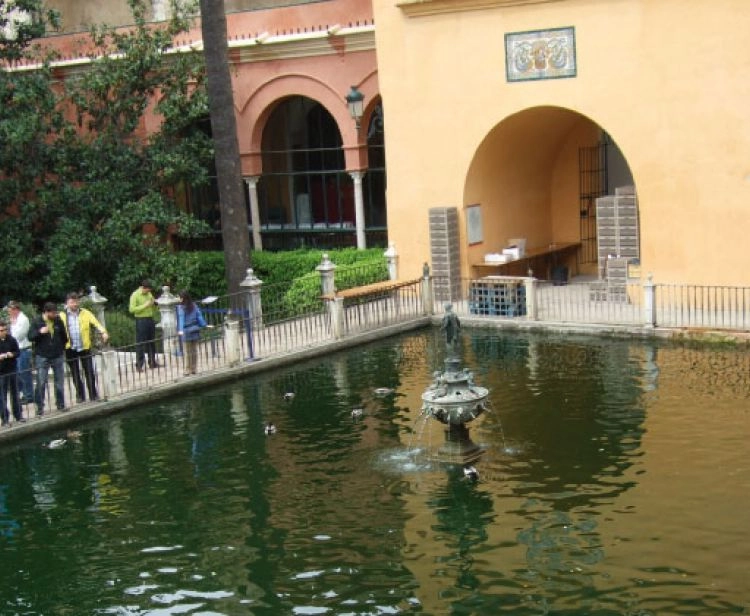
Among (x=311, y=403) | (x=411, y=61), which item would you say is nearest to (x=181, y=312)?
(x=311, y=403)

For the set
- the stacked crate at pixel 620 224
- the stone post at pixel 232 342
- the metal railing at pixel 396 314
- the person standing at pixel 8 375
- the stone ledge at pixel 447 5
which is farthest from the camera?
the stone ledge at pixel 447 5

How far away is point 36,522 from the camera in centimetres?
1185

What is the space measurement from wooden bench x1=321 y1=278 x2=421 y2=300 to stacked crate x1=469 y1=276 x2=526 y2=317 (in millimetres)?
1022

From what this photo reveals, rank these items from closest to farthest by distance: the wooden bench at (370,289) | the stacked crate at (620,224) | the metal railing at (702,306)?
the metal railing at (702,306) → the wooden bench at (370,289) → the stacked crate at (620,224)

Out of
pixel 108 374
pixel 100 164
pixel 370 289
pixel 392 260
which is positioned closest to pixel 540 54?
pixel 392 260

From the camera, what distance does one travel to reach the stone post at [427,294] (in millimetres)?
20250

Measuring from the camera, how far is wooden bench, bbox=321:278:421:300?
1958cm

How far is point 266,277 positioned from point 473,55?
6.39m

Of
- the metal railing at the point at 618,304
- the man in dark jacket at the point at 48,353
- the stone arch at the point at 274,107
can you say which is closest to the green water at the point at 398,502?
the man in dark jacket at the point at 48,353

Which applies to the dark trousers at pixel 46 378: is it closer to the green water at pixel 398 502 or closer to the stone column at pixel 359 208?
the green water at pixel 398 502

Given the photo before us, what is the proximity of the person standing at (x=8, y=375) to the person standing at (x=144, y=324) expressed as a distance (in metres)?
2.41

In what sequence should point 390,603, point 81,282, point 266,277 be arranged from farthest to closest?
point 266,277 → point 81,282 → point 390,603

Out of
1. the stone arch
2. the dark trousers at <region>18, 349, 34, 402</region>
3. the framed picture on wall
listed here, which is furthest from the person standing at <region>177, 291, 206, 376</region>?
the stone arch

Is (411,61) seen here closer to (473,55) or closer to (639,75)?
(473,55)
